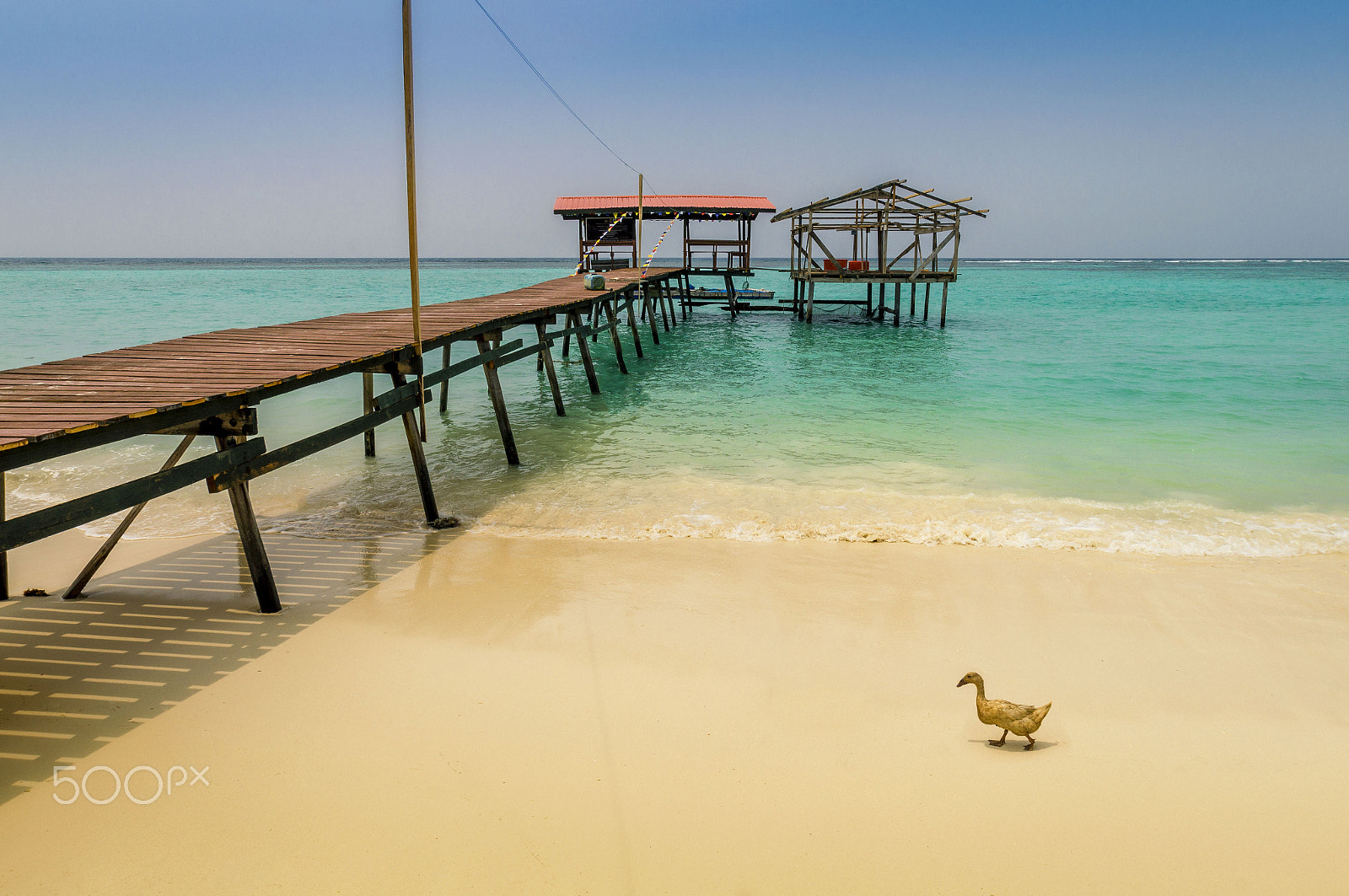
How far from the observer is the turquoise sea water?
7180mm

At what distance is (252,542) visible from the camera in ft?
16.0

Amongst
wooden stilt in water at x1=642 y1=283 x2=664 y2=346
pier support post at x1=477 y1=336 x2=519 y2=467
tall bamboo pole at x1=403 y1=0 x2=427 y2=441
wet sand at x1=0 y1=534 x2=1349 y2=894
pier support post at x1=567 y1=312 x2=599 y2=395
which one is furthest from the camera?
wooden stilt in water at x1=642 y1=283 x2=664 y2=346

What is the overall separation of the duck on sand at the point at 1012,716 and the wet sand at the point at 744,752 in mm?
102

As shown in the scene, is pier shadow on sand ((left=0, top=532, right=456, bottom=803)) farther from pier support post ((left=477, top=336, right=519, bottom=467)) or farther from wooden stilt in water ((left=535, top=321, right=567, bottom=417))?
wooden stilt in water ((left=535, top=321, right=567, bottom=417))

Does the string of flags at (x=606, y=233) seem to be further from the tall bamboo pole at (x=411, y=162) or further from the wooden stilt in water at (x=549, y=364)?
the tall bamboo pole at (x=411, y=162)

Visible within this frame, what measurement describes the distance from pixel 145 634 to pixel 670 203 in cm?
2226

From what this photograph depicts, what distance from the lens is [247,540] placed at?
15.9ft

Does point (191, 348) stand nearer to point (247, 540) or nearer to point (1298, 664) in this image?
point (247, 540)

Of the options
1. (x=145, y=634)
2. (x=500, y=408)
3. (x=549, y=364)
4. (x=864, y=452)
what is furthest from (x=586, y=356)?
(x=145, y=634)

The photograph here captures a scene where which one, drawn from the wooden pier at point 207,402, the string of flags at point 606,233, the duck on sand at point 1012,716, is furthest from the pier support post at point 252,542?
the string of flags at point 606,233

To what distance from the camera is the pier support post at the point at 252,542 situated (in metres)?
4.78

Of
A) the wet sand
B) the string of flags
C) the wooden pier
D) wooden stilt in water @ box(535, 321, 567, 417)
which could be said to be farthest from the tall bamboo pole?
the string of flags

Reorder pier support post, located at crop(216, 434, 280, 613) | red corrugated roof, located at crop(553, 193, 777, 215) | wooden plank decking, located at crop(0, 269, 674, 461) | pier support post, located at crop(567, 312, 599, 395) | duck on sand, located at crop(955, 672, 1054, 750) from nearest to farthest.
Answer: duck on sand, located at crop(955, 672, 1054, 750)
wooden plank decking, located at crop(0, 269, 674, 461)
pier support post, located at crop(216, 434, 280, 613)
pier support post, located at crop(567, 312, 599, 395)
red corrugated roof, located at crop(553, 193, 777, 215)

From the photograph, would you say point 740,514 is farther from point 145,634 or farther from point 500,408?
point 145,634
